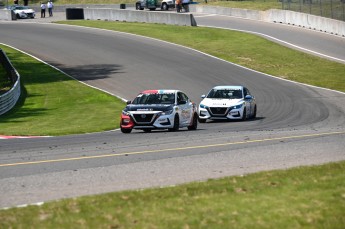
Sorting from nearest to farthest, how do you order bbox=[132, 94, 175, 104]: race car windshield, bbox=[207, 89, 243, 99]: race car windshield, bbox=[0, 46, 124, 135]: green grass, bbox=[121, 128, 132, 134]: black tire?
bbox=[121, 128, 132, 134]: black tire
bbox=[132, 94, 175, 104]: race car windshield
bbox=[0, 46, 124, 135]: green grass
bbox=[207, 89, 243, 99]: race car windshield

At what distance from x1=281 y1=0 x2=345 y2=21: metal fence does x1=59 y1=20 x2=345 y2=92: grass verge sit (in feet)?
21.2

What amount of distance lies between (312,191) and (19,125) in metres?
21.0

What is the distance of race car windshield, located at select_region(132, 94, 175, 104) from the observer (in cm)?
2705

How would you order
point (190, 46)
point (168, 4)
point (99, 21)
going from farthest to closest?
point (168, 4), point (99, 21), point (190, 46)

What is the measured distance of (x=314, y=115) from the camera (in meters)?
34.0

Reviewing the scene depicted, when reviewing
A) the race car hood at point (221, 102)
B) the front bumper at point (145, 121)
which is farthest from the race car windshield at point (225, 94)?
the front bumper at point (145, 121)

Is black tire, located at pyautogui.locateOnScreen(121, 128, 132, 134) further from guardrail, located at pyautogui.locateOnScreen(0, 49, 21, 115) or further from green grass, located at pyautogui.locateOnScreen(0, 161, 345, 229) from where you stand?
green grass, located at pyautogui.locateOnScreen(0, 161, 345, 229)

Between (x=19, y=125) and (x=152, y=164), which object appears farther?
(x=19, y=125)

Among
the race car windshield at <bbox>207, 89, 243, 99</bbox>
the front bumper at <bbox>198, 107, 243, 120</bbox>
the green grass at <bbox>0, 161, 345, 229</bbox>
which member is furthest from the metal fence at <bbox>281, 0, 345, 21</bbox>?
the green grass at <bbox>0, 161, 345, 229</bbox>

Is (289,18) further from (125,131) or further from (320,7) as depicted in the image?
(125,131)

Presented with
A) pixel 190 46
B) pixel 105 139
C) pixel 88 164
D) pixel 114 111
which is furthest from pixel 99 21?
pixel 88 164

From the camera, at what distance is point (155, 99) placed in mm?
27266

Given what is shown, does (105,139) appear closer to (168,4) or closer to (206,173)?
(206,173)

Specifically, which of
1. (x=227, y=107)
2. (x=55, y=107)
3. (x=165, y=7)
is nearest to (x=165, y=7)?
(x=165, y=7)
